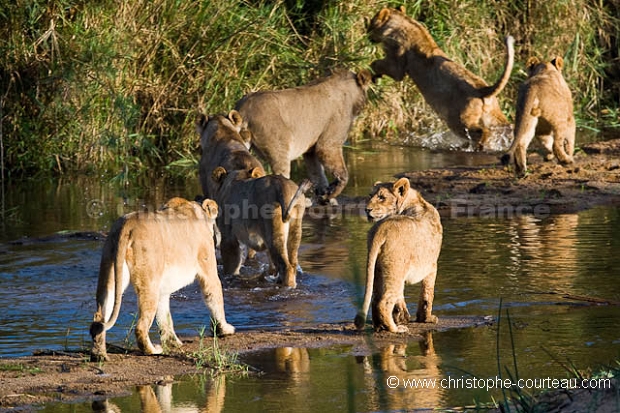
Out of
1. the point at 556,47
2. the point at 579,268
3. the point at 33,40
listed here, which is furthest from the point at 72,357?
the point at 556,47

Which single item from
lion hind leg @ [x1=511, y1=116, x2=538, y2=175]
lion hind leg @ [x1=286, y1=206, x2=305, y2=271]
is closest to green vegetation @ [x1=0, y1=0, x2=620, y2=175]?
lion hind leg @ [x1=511, y1=116, x2=538, y2=175]

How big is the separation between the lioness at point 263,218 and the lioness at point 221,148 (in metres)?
0.55

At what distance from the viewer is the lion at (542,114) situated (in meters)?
11.8

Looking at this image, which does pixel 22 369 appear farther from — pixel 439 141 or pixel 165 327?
pixel 439 141

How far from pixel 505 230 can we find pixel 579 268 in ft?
5.76

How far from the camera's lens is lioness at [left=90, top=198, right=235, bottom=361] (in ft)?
19.9

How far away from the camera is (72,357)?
6.24m

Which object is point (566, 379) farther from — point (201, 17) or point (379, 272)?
point (201, 17)

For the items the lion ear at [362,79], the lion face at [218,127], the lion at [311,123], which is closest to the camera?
the lion face at [218,127]

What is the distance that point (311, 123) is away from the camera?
38.1 feet
